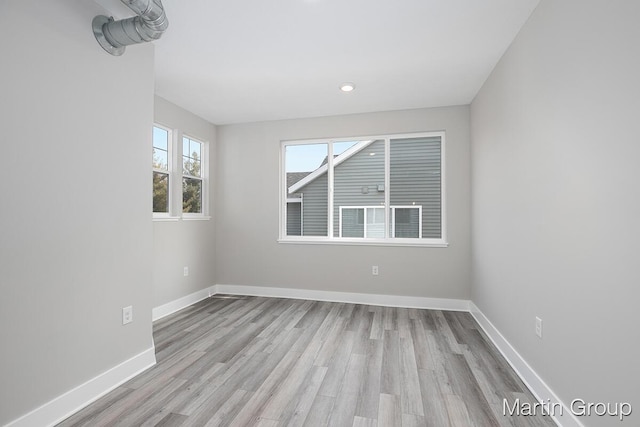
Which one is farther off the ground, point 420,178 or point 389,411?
point 420,178

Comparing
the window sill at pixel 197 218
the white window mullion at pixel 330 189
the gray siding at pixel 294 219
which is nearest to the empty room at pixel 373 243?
the window sill at pixel 197 218

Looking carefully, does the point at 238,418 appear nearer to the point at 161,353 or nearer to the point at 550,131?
the point at 161,353

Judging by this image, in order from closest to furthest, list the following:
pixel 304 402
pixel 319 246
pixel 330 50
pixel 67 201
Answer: pixel 67 201 → pixel 304 402 → pixel 330 50 → pixel 319 246

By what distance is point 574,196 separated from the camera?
5.31 feet

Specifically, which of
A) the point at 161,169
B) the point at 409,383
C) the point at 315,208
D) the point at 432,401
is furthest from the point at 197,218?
the point at 432,401

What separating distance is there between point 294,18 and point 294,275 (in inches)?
123

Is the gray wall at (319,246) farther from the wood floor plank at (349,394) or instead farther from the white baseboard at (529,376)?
the wood floor plank at (349,394)

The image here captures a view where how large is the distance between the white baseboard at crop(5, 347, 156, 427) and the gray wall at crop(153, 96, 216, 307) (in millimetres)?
1193

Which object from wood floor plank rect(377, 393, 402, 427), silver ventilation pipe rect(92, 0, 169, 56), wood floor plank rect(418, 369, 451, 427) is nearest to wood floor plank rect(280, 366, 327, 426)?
wood floor plank rect(377, 393, 402, 427)

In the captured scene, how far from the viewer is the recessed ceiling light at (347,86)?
10.5 ft

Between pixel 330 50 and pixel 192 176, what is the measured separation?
254 centimetres

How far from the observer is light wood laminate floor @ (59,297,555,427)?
5.96ft

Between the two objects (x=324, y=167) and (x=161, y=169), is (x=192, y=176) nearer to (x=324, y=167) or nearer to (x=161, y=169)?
(x=161, y=169)

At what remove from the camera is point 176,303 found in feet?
12.4
